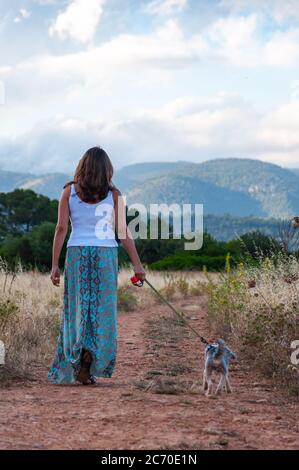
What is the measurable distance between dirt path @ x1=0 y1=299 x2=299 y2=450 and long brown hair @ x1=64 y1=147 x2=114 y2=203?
5.16ft

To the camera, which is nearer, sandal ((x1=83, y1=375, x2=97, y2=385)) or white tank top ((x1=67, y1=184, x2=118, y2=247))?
white tank top ((x1=67, y1=184, x2=118, y2=247))

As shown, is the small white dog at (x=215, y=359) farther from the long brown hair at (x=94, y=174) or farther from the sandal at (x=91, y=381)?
the long brown hair at (x=94, y=174)

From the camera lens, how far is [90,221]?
20.6 feet

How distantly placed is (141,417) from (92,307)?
1466 millimetres

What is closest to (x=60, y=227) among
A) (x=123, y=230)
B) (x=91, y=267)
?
(x=91, y=267)

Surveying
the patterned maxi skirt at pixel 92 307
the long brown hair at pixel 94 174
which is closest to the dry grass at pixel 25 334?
the patterned maxi skirt at pixel 92 307

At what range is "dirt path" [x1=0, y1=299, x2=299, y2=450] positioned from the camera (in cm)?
438

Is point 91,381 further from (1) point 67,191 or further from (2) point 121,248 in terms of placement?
(2) point 121,248

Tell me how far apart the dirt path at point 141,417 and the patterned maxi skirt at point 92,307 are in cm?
26

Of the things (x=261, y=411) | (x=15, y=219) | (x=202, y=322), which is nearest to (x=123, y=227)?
(x=261, y=411)

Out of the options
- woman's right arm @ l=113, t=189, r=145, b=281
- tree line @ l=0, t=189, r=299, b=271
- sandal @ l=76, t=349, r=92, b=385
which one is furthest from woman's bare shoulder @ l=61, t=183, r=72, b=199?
tree line @ l=0, t=189, r=299, b=271

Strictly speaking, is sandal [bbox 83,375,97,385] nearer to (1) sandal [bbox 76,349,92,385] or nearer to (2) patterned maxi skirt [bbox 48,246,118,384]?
(1) sandal [bbox 76,349,92,385]

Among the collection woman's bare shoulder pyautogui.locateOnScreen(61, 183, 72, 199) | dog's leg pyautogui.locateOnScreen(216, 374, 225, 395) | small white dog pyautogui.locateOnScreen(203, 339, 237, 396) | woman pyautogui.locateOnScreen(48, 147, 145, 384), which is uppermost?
woman's bare shoulder pyautogui.locateOnScreen(61, 183, 72, 199)

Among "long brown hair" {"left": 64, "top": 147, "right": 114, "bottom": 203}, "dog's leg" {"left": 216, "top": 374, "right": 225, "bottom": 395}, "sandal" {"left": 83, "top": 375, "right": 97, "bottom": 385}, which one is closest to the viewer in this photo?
"dog's leg" {"left": 216, "top": 374, "right": 225, "bottom": 395}
